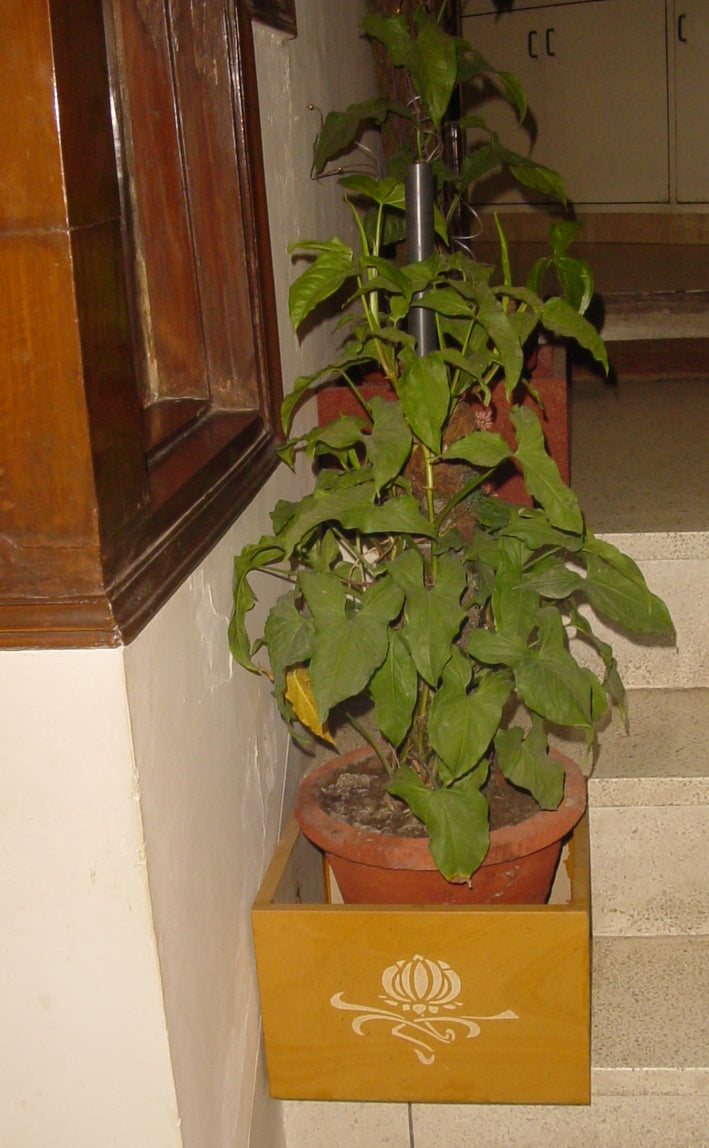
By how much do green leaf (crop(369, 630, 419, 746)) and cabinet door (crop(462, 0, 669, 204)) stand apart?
11.9ft

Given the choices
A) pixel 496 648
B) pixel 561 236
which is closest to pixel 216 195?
pixel 561 236

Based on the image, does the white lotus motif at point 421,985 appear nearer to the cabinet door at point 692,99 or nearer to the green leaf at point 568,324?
the green leaf at point 568,324

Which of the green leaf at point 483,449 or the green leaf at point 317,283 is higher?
the green leaf at point 317,283

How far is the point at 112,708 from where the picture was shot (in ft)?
2.77

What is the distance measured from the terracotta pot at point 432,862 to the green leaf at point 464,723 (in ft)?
0.42

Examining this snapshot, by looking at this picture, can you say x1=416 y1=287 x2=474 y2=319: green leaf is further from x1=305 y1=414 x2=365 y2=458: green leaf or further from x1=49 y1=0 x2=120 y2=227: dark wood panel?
x1=49 y1=0 x2=120 y2=227: dark wood panel


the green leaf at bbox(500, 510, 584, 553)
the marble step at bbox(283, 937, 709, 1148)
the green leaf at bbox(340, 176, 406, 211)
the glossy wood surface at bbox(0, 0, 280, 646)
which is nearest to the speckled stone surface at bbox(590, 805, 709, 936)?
the marble step at bbox(283, 937, 709, 1148)

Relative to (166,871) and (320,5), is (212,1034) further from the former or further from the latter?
(320,5)

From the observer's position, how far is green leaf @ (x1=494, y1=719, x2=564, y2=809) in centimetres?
115

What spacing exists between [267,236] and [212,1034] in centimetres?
85

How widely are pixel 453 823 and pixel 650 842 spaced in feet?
1.61

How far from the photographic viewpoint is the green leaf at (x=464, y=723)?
106cm

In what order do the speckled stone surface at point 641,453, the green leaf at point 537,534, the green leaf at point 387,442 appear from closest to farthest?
the green leaf at point 387,442
the green leaf at point 537,534
the speckled stone surface at point 641,453

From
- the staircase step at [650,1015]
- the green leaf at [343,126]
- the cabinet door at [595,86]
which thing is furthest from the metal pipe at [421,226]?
the cabinet door at [595,86]
